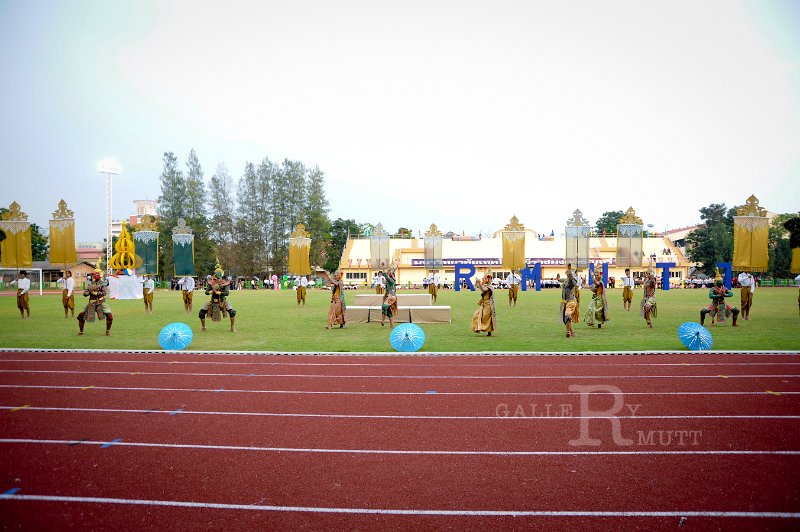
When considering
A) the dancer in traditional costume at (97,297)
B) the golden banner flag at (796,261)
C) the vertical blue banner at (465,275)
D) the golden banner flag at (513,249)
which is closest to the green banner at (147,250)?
the dancer in traditional costume at (97,297)

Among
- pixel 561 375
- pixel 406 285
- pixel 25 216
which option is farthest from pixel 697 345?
pixel 406 285

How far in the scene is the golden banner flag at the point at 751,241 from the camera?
71.9 feet

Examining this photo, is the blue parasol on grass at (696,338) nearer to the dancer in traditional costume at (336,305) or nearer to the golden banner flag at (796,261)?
the dancer in traditional costume at (336,305)

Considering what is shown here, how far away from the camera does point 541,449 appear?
5.68m

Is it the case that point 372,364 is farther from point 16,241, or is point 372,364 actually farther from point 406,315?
point 16,241

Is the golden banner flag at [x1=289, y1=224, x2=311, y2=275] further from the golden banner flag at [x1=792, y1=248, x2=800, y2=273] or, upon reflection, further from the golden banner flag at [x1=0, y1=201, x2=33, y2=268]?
the golden banner flag at [x1=792, y1=248, x2=800, y2=273]

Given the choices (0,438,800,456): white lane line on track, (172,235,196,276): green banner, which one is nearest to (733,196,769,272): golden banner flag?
(0,438,800,456): white lane line on track

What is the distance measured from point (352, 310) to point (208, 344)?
7014 millimetres

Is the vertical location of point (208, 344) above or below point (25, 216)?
below

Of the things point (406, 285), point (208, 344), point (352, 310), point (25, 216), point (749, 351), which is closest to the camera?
point (749, 351)

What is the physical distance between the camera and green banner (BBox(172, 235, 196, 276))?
33.4 metres

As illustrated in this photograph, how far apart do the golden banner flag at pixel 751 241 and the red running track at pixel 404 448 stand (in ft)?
46.8

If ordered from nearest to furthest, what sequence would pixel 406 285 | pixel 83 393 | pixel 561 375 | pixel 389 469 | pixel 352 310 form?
pixel 389 469 → pixel 83 393 → pixel 561 375 → pixel 352 310 → pixel 406 285

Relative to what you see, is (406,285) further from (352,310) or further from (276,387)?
(276,387)
